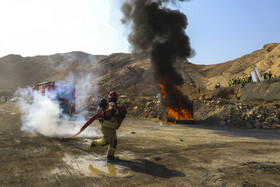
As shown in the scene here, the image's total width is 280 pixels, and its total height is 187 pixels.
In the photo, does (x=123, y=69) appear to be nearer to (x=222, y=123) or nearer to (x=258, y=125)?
(x=222, y=123)

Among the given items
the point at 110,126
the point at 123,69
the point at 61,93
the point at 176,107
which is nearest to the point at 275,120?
the point at 176,107

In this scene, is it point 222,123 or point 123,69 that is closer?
point 222,123

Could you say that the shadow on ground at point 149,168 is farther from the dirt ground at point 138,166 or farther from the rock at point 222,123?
the rock at point 222,123

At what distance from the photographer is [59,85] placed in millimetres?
16156

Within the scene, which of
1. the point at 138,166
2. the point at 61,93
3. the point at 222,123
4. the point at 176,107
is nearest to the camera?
the point at 138,166

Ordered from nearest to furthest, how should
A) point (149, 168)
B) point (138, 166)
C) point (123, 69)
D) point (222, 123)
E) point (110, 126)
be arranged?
point (149, 168) → point (138, 166) → point (110, 126) → point (222, 123) → point (123, 69)

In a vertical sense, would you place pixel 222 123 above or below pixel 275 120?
below

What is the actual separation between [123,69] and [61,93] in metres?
37.4

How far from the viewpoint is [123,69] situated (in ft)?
173

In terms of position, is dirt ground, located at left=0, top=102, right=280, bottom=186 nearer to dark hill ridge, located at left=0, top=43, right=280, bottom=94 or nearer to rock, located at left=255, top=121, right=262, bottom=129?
rock, located at left=255, top=121, right=262, bottom=129

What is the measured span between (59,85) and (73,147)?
36.1ft

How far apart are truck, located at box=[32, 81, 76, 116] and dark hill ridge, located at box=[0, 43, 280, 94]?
9.27 meters

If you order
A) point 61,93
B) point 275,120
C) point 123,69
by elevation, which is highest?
point 123,69

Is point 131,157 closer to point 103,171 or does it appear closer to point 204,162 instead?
point 103,171
